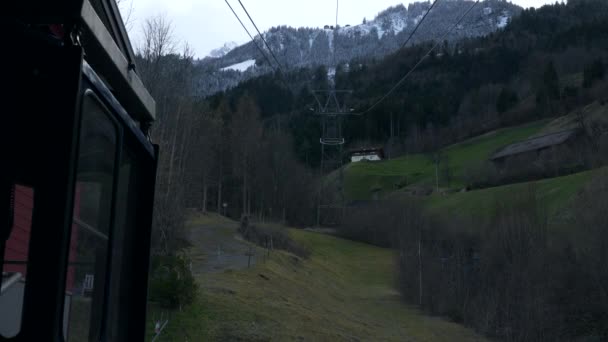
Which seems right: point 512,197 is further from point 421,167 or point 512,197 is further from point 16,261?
point 421,167

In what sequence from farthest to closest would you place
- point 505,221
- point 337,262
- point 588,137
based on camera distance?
point 588,137 < point 337,262 < point 505,221

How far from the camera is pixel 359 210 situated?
2589 inches

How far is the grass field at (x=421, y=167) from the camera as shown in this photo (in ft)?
297

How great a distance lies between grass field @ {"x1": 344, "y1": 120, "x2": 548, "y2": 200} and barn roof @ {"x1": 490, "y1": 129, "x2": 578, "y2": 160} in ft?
20.1

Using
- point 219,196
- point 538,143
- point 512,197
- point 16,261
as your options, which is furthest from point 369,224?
point 16,261

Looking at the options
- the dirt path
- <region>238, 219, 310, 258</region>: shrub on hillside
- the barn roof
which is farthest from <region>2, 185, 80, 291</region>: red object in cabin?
the barn roof

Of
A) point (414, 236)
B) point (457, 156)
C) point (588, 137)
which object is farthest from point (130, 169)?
point (457, 156)

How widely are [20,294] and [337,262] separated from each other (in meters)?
49.0

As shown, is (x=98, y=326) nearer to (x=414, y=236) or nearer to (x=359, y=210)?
(x=414, y=236)

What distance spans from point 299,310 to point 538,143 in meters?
59.7

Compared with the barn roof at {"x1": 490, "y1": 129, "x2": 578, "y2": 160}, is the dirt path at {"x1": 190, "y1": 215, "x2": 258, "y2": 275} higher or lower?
lower

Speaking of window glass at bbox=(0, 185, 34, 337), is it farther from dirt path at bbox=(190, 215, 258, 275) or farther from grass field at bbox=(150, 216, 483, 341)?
dirt path at bbox=(190, 215, 258, 275)

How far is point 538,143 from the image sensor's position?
7400 centimetres

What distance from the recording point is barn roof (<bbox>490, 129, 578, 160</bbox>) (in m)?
67.4
